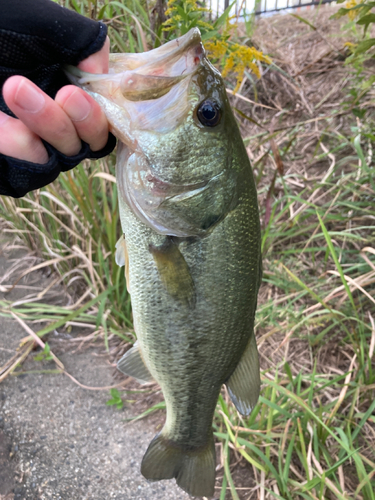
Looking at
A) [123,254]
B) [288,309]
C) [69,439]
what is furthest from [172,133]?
[69,439]

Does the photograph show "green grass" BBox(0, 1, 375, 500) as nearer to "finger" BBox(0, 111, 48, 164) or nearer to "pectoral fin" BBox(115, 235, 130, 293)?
"pectoral fin" BBox(115, 235, 130, 293)

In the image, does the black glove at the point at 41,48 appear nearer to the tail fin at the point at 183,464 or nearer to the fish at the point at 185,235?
the fish at the point at 185,235

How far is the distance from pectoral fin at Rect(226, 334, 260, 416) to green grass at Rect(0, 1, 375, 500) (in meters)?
0.44

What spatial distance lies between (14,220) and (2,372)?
125cm

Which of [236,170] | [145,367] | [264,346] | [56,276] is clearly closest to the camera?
[236,170]

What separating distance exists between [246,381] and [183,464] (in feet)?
1.47

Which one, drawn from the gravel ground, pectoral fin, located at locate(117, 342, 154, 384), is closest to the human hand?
pectoral fin, located at locate(117, 342, 154, 384)

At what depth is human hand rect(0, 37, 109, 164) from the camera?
0.81m

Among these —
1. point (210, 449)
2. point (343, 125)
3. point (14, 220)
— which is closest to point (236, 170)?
point (210, 449)

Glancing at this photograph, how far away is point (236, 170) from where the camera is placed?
42.6 inches

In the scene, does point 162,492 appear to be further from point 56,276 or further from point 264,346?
point 56,276

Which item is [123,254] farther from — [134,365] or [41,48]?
[41,48]

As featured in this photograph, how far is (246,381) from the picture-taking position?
1.28 m

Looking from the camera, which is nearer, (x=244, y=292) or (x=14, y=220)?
(x=244, y=292)
